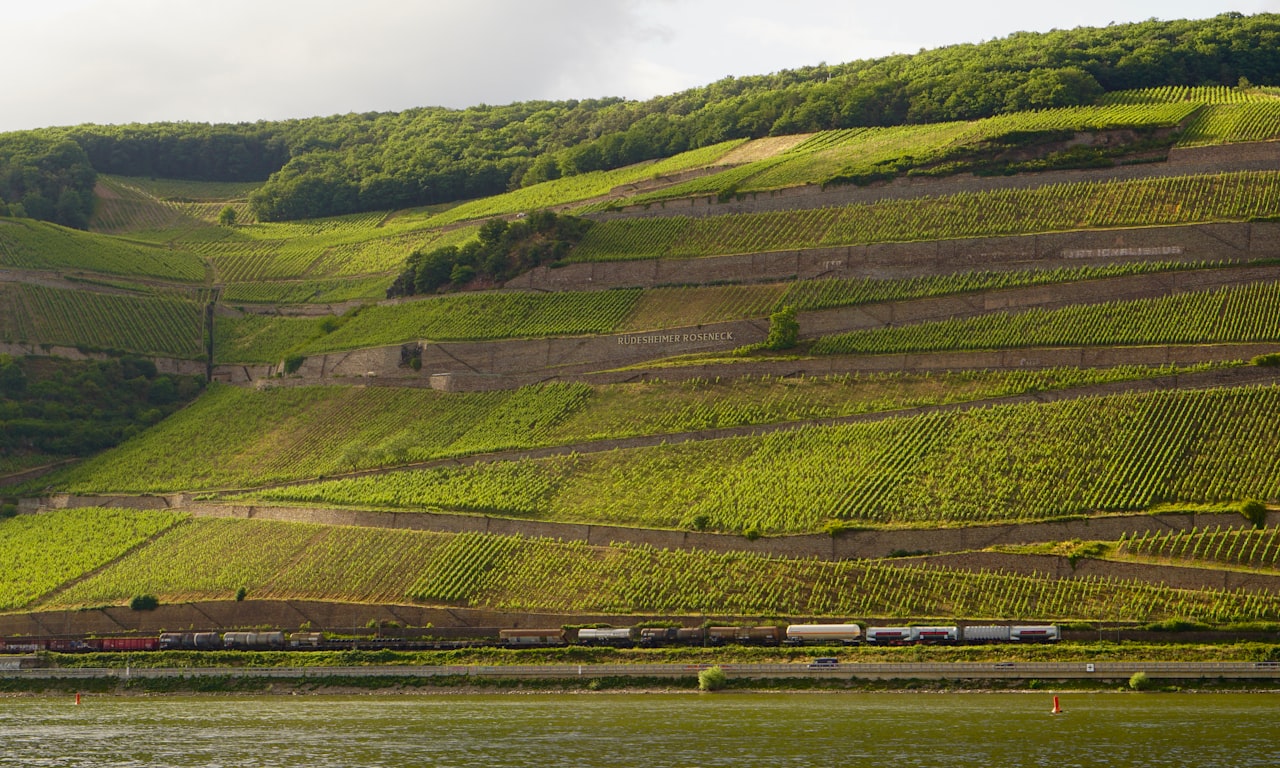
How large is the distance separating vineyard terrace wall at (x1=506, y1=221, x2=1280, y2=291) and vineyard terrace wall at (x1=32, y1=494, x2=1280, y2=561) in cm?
2377

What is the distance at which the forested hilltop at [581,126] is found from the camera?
376ft

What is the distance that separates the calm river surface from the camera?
46719 millimetres

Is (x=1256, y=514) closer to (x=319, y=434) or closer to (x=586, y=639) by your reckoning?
(x=586, y=639)

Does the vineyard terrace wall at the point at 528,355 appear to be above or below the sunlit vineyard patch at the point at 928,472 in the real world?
above

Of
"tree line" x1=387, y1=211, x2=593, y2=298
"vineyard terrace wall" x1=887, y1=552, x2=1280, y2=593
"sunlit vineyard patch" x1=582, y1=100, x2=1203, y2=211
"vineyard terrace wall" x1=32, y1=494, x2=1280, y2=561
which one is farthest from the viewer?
"tree line" x1=387, y1=211, x2=593, y2=298

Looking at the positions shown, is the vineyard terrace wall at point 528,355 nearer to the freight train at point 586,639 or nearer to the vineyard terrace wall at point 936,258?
the vineyard terrace wall at point 936,258

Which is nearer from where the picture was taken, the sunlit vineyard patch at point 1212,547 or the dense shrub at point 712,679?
the dense shrub at point 712,679

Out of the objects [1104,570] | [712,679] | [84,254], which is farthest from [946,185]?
[84,254]

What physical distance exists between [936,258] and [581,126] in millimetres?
64400

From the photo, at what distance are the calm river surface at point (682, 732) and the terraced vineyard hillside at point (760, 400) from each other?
27.9ft

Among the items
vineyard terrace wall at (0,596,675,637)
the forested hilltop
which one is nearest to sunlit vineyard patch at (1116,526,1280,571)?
vineyard terrace wall at (0,596,675,637)

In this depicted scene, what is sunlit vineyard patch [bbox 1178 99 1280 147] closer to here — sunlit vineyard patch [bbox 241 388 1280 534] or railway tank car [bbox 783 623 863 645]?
sunlit vineyard patch [bbox 241 388 1280 534]

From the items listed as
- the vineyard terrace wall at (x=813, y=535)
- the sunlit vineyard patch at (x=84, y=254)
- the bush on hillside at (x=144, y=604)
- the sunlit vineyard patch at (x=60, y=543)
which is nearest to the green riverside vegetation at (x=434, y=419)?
the vineyard terrace wall at (x=813, y=535)

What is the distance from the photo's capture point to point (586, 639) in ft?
217
